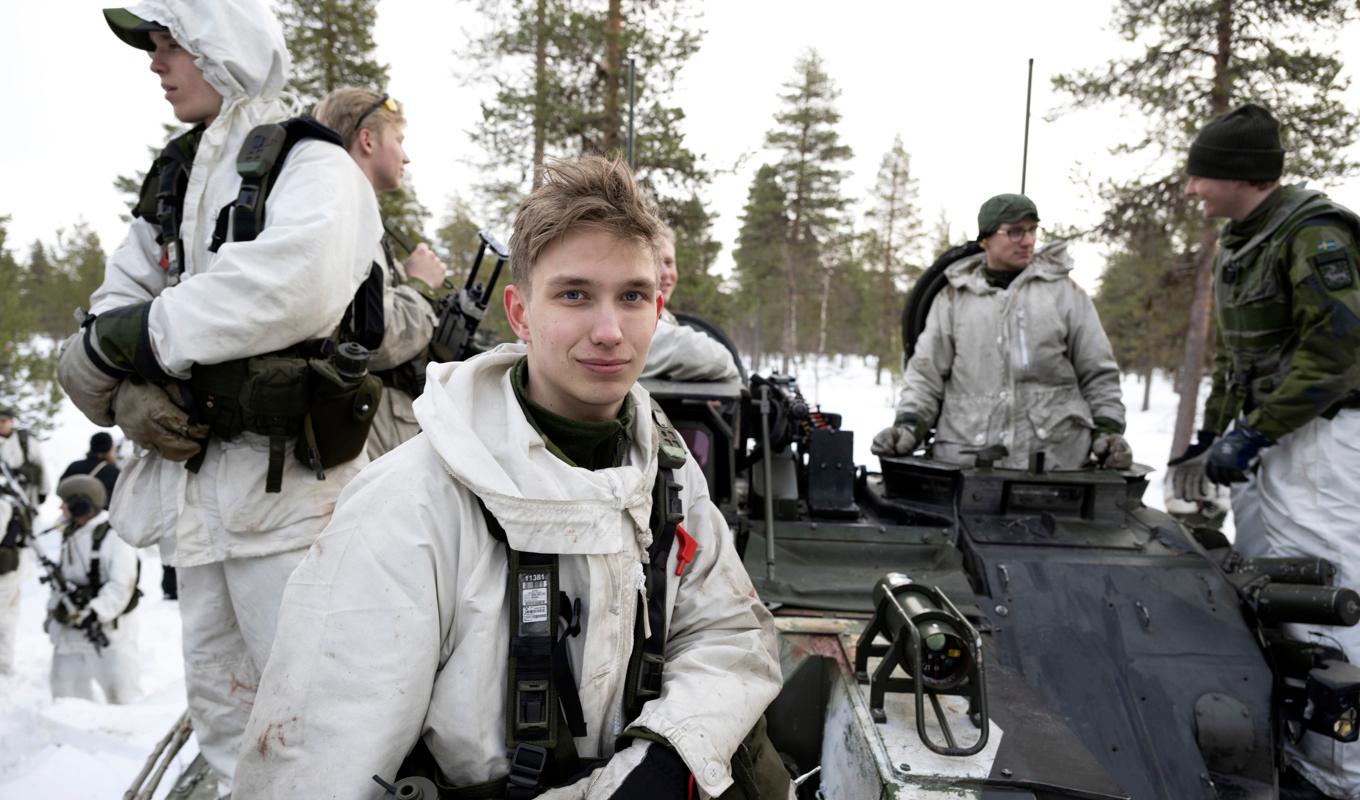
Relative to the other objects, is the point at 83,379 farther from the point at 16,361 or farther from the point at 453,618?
the point at 16,361

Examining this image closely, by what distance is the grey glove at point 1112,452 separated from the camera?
4441 millimetres

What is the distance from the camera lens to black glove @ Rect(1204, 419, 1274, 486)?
416 centimetres

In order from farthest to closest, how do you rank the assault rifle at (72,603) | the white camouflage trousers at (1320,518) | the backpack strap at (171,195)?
the assault rifle at (72,603), the white camouflage trousers at (1320,518), the backpack strap at (171,195)

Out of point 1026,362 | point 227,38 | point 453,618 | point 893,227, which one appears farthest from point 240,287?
point 893,227

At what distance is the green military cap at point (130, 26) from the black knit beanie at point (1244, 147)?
493 centimetres

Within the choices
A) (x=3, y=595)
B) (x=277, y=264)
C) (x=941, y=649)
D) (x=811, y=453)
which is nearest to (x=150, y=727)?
(x=3, y=595)

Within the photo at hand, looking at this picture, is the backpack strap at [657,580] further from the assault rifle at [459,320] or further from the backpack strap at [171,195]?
the assault rifle at [459,320]

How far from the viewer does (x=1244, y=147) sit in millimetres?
4098

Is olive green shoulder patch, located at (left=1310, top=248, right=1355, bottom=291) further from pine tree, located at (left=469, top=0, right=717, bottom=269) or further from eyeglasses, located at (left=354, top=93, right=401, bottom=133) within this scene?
pine tree, located at (left=469, top=0, right=717, bottom=269)

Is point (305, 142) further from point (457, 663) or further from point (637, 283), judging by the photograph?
point (457, 663)

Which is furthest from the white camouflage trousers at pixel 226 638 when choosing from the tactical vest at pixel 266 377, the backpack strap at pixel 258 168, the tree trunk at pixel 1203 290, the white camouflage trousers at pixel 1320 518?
the tree trunk at pixel 1203 290

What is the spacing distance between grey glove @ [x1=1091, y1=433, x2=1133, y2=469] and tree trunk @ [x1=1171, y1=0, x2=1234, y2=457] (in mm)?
9041

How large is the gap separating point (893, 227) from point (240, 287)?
127ft


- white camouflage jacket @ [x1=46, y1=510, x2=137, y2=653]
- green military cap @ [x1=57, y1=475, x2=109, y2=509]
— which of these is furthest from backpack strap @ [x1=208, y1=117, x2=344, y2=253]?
green military cap @ [x1=57, y1=475, x2=109, y2=509]
